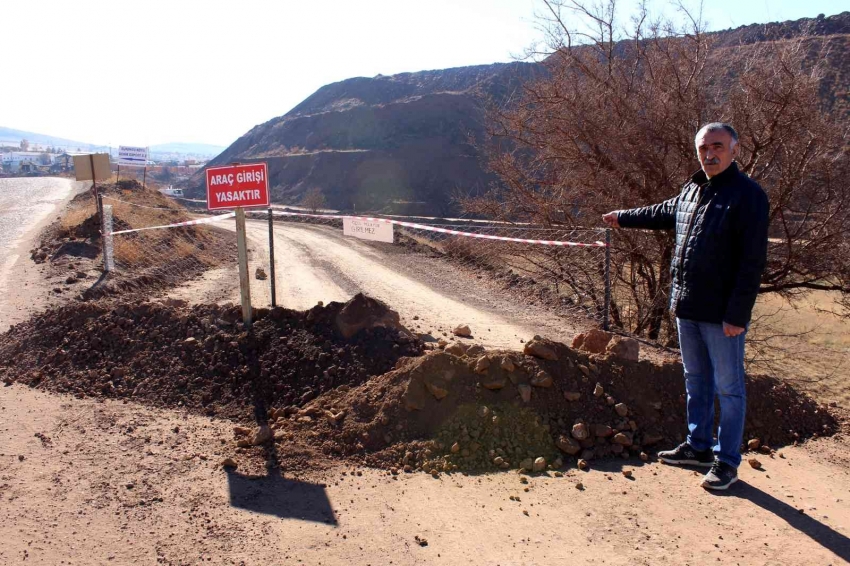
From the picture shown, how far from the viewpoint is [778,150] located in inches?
313

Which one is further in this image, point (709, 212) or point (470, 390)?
point (470, 390)

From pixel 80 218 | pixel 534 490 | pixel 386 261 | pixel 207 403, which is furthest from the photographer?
pixel 386 261

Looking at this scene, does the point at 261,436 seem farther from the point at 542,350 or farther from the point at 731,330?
the point at 731,330

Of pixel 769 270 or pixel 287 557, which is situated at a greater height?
pixel 769 270

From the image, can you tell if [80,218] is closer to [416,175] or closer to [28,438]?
[28,438]

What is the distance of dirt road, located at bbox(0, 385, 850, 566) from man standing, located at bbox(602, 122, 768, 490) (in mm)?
423

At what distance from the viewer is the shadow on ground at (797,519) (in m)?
3.26

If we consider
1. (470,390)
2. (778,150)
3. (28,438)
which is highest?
(778,150)

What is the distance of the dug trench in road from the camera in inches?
348

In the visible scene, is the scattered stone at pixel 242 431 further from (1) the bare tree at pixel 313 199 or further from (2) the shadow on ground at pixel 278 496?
(1) the bare tree at pixel 313 199

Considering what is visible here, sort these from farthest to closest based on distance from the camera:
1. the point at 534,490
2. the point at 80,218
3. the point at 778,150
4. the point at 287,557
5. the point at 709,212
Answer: the point at 80,218
the point at 778,150
the point at 534,490
the point at 709,212
the point at 287,557

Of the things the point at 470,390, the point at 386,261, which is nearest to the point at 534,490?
the point at 470,390

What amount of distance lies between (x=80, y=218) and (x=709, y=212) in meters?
16.2

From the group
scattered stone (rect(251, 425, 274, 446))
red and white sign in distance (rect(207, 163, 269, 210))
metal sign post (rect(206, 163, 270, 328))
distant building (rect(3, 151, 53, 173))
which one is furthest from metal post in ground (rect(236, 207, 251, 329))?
distant building (rect(3, 151, 53, 173))
